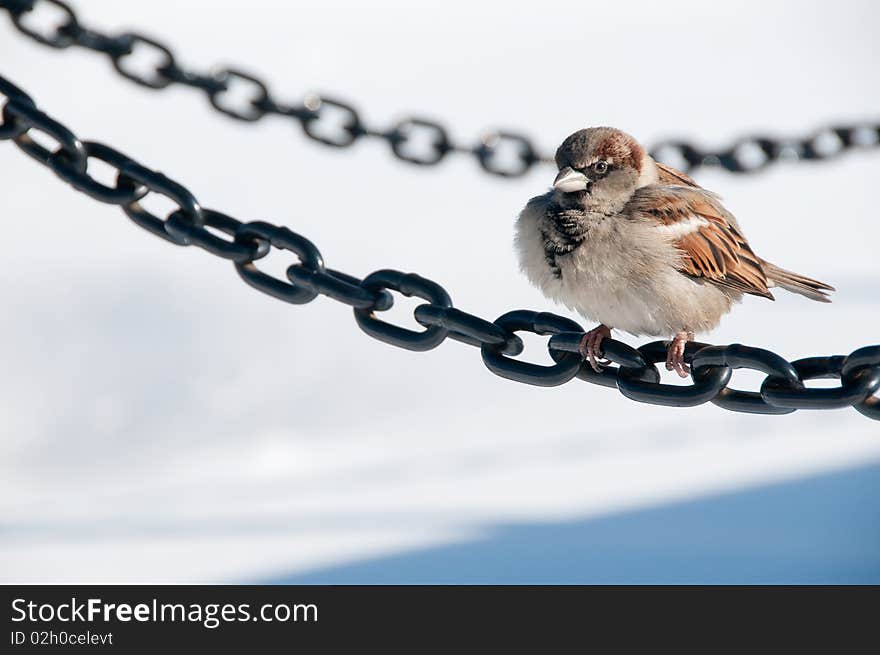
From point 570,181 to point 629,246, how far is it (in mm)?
176

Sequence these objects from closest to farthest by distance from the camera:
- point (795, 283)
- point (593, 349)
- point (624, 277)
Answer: point (593, 349), point (624, 277), point (795, 283)

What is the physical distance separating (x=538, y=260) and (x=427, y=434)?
5.44 ft

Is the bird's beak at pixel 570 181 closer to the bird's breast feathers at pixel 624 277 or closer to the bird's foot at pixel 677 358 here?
the bird's breast feathers at pixel 624 277

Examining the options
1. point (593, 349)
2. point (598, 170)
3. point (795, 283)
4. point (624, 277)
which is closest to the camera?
point (593, 349)

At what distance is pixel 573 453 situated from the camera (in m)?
3.62

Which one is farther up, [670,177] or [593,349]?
[670,177]

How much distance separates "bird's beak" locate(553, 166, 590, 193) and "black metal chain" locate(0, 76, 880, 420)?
0.46 metres

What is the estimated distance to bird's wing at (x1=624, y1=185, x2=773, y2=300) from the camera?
2221mm

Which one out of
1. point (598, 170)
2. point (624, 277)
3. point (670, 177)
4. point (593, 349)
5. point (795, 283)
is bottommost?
point (593, 349)

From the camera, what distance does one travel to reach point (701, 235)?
228cm

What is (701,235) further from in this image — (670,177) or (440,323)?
(440,323)

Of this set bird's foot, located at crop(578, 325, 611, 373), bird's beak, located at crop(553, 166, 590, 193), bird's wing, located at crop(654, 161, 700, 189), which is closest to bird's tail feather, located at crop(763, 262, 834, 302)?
bird's wing, located at crop(654, 161, 700, 189)

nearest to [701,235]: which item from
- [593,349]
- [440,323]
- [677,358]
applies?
[677,358]

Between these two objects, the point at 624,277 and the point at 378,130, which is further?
the point at 378,130
